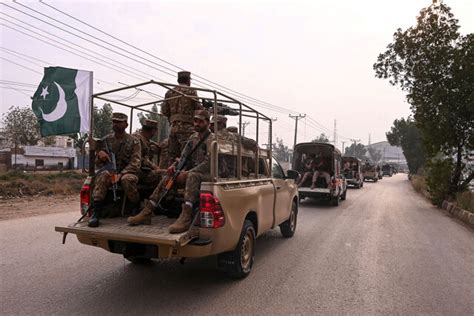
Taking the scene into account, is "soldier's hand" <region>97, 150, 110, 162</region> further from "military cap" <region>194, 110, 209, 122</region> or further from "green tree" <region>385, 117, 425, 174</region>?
"green tree" <region>385, 117, 425, 174</region>

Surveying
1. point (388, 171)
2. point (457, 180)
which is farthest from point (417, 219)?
point (388, 171)

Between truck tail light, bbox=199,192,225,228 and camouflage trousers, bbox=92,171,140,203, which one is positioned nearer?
truck tail light, bbox=199,192,225,228

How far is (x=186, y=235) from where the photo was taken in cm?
405

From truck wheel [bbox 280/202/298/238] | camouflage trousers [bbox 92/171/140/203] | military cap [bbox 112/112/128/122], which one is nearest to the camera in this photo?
camouflage trousers [bbox 92/171/140/203]

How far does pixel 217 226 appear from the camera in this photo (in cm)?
421

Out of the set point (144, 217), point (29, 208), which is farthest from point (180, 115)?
point (29, 208)

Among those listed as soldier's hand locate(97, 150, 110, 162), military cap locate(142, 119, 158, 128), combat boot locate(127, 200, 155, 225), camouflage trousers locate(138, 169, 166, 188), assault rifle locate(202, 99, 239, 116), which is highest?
assault rifle locate(202, 99, 239, 116)

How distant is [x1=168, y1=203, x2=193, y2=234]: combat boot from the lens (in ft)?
13.6

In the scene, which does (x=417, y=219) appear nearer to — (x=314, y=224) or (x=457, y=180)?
(x=314, y=224)

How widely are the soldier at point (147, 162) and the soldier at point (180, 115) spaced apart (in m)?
0.34

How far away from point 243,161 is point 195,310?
252cm

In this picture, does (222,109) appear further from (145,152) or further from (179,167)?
(145,152)

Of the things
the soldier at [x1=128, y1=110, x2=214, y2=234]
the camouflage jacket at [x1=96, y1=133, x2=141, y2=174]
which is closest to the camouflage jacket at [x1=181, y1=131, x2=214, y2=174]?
the soldier at [x1=128, y1=110, x2=214, y2=234]

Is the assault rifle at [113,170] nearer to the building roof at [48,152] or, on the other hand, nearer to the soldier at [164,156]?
the soldier at [164,156]
